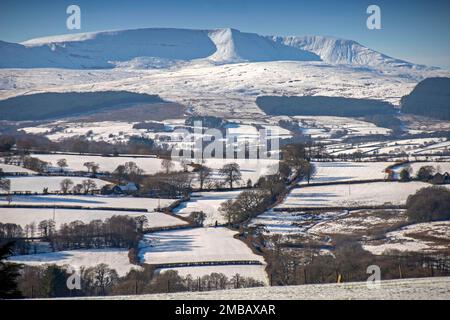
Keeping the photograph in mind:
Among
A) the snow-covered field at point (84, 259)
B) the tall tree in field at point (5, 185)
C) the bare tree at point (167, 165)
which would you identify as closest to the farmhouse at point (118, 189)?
the tall tree in field at point (5, 185)

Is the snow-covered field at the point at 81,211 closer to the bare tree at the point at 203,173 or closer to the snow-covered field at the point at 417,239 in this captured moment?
the bare tree at the point at 203,173

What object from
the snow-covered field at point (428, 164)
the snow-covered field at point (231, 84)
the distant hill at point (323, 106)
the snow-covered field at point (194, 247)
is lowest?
the snow-covered field at point (194, 247)

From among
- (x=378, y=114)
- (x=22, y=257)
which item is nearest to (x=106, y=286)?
(x=22, y=257)

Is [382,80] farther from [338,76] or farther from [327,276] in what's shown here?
[327,276]

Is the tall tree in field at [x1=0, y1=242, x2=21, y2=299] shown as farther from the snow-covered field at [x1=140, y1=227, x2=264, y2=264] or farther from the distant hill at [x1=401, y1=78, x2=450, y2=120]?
the distant hill at [x1=401, y1=78, x2=450, y2=120]

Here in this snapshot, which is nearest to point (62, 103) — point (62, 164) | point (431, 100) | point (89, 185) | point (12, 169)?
point (431, 100)
